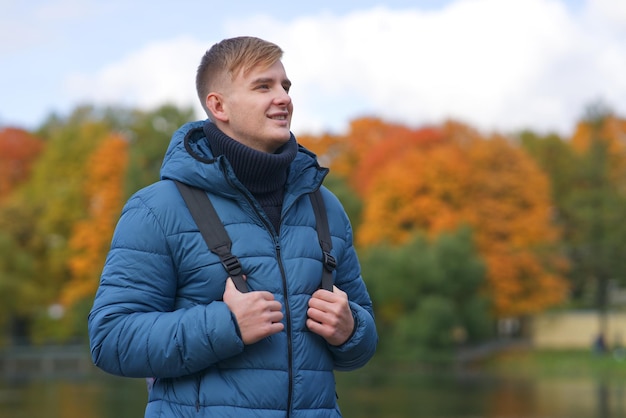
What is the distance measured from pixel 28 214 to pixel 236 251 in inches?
2113

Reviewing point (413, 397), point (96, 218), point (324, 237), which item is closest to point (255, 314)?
point (324, 237)

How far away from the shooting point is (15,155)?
73.8m

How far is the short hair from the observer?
3455mm

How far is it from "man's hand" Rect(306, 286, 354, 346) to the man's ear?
0.59m

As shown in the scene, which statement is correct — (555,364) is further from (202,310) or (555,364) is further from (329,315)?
(202,310)

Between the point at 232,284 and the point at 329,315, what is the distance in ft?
0.97

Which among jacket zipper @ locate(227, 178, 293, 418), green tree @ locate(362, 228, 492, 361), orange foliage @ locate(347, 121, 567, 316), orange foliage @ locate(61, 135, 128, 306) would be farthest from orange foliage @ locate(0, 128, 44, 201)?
jacket zipper @ locate(227, 178, 293, 418)

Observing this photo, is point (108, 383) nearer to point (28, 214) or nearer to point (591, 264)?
point (28, 214)

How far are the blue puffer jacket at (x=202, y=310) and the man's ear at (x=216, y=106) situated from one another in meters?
0.13

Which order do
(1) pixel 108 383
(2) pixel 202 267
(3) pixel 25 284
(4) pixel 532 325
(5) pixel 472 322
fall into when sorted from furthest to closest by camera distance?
(4) pixel 532 325
(3) pixel 25 284
(5) pixel 472 322
(1) pixel 108 383
(2) pixel 202 267

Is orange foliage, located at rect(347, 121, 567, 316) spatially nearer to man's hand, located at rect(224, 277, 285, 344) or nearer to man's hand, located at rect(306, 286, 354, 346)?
man's hand, located at rect(306, 286, 354, 346)

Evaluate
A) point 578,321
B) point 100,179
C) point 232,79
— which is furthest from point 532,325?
point 232,79

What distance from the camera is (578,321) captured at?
53.8 metres

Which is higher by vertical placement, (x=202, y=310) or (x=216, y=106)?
(x=216, y=106)
